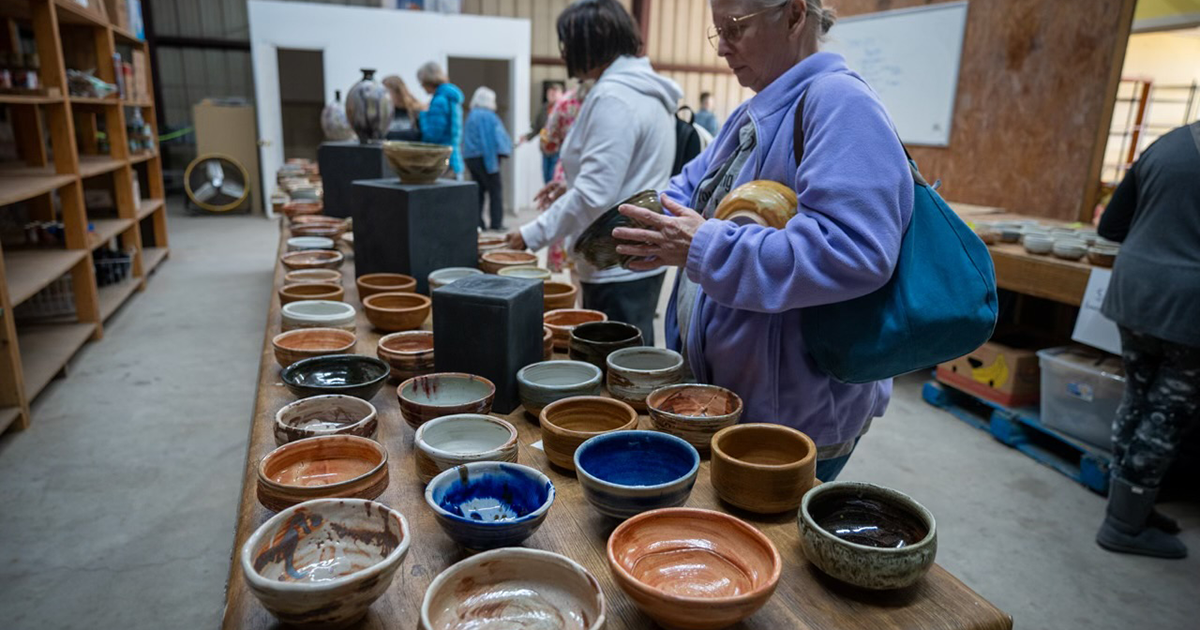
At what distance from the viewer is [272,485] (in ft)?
3.17

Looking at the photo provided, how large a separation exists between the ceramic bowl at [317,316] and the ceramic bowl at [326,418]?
0.53 meters

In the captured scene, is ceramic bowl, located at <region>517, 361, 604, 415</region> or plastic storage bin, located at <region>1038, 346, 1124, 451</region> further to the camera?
plastic storage bin, located at <region>1038, 346, 1124, 451</region>

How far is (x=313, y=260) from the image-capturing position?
2633 mm

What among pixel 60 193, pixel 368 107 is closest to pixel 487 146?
pixel 368 107

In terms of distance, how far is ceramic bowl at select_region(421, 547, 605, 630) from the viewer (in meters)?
0.81

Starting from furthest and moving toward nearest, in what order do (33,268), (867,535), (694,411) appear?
(33,268), (694,411), (867,535)

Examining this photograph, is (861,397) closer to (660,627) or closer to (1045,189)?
(660,627)


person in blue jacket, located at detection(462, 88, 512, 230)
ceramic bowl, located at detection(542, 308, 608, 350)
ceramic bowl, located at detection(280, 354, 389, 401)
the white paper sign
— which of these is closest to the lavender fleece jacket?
ceramic bowl, located at detection(542, 308, 608, 350)

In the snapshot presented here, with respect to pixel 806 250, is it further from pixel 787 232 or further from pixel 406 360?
pixel 406 360

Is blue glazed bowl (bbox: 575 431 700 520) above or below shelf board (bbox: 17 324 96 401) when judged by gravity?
above

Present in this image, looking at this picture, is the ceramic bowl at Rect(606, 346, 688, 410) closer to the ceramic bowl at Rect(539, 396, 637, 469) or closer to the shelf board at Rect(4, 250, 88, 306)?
the ceramic bowl at Rect(539, 396, 637, 469)

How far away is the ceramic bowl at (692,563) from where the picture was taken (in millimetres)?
784

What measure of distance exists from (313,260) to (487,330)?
4.90 ft

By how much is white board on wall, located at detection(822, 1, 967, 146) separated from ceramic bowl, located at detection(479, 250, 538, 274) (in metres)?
3.15
